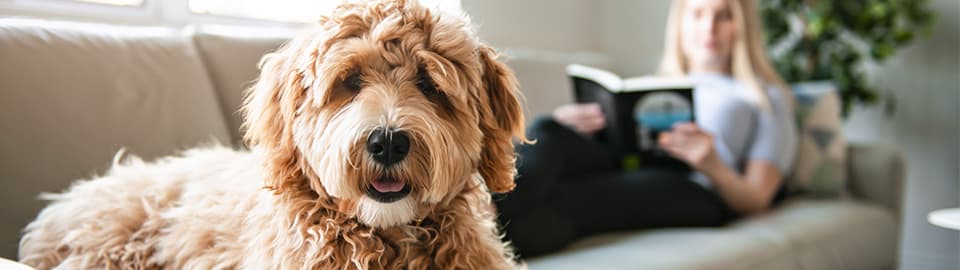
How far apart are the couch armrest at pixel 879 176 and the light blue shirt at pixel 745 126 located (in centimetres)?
47

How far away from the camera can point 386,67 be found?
0.89 m

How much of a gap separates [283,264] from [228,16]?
71.3 inches

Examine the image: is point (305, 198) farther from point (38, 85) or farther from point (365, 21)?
point (38, 85)

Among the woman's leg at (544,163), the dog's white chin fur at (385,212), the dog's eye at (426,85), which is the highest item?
the dog's eye at (426,85)

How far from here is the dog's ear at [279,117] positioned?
0.91 metres

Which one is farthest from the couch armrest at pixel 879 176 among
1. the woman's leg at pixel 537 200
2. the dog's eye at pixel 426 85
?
the dog's eye at pixel 426 85

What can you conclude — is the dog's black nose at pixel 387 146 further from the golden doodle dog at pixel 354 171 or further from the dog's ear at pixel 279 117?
the dog's ear at pixel 279 117

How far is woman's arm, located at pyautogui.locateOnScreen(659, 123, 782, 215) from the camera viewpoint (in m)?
2.13

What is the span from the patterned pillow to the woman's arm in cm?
36

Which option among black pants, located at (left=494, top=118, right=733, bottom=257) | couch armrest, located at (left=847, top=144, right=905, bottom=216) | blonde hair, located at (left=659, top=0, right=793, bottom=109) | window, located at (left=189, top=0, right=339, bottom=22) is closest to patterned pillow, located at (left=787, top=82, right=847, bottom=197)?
couch armrest, located at (left=847, top=144, right=905, bottom=216)

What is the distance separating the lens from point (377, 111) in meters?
0.84

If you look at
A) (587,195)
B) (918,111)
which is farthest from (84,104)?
(918,111)

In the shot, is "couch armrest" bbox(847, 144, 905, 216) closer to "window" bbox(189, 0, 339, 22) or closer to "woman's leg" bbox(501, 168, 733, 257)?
"woman's leg" bbox(501, 168, 733, 257)

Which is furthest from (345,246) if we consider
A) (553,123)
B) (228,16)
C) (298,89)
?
(228,16)
